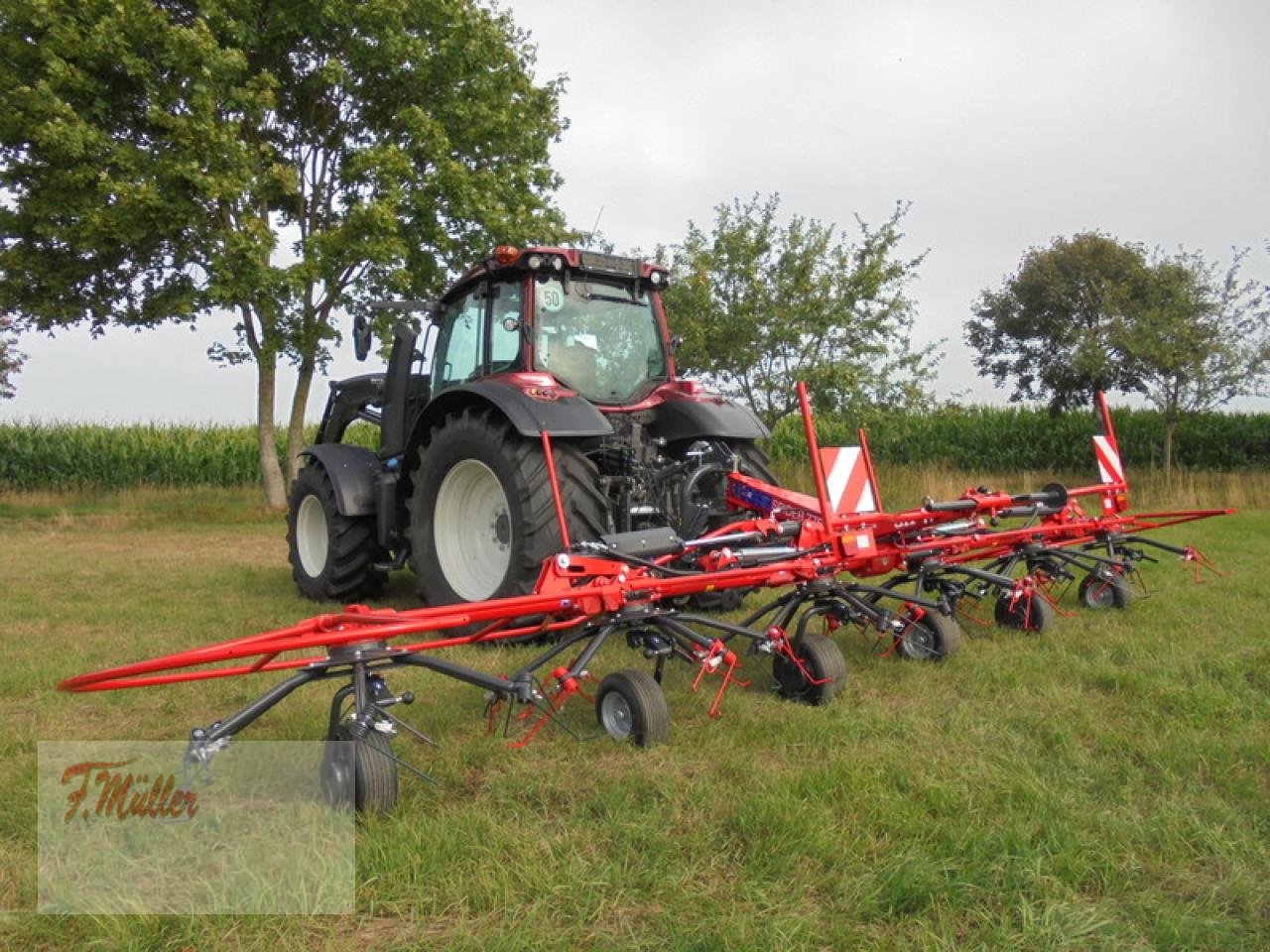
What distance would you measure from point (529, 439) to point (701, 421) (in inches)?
41.5

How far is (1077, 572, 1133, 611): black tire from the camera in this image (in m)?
5.31

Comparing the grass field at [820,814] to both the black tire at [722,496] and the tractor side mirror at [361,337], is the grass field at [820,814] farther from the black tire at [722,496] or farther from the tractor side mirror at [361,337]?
the tractor side mirror at [361,337]

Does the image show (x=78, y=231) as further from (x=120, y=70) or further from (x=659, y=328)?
(x=659, y=328)

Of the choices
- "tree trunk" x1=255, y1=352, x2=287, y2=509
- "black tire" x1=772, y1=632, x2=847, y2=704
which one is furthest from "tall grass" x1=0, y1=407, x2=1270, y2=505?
"black tire" x1=772, y1=632, x2=847, y2=704

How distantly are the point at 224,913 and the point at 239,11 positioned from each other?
12.6 meters

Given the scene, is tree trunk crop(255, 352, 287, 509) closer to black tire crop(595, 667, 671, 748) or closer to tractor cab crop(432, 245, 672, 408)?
tractor cab crop(432, 245, 672, 408)

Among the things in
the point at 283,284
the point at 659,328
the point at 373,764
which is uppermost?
the point at 283,284

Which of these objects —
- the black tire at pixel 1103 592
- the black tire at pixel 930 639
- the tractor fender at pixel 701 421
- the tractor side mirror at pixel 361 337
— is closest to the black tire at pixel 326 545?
the tractor side mirror at pixel 361 337

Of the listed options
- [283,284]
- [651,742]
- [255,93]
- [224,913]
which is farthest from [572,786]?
[255,93]

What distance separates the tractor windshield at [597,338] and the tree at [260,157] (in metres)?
7.20

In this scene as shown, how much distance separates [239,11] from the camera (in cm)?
1191

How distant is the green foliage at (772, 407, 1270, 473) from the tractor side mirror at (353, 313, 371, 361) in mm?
11395

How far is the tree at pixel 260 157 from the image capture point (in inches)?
444

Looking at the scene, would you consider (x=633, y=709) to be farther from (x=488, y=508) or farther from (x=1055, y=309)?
(x=1055, y=309)
